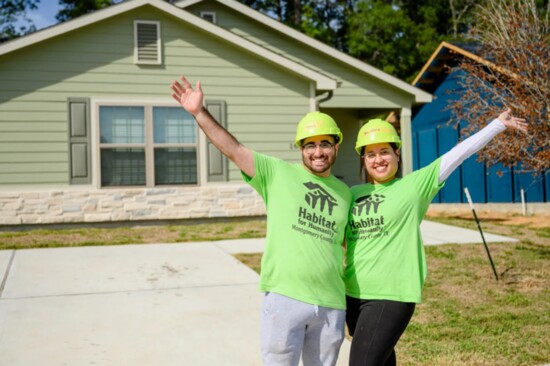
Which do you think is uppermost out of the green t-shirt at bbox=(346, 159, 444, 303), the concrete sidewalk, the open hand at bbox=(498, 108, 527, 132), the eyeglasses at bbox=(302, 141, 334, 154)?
the open hand at bbox=(498, 108, 527, 132)

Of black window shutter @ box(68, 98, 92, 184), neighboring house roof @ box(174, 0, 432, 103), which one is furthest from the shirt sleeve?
neighboring house roof @ box(174, 0, 432, 103)

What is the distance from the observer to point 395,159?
9.79ft

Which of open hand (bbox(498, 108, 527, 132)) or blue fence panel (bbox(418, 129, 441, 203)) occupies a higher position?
blue fence panel (bbox(418, 129, 441, 203))

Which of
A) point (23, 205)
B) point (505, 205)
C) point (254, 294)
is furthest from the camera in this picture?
point (505, 205)

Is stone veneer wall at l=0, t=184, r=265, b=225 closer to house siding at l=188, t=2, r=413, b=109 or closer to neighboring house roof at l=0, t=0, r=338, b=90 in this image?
neighboring house roof at l=0, t=0, r=338, b=90

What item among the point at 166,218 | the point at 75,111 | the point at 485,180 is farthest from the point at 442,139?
the point at 75,111

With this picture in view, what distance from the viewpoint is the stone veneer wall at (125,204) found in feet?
35.9

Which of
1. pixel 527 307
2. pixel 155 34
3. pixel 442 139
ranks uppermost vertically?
pixel 155 34

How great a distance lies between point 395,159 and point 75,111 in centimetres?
951

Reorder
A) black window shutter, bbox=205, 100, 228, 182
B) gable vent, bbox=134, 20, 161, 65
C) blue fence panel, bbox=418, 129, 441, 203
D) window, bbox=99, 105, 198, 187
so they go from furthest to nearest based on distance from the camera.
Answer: blue fence panel, bbox=418, 129, 441, 203 → black window shutter, bbox=205, 100, 228, 182 → gable vent, bbox=134, 20, 161, 65 → window, bbox=99, 105, 198, 187

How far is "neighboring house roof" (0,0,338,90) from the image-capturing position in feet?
35.1

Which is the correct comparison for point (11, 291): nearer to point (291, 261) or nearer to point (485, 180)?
point (291, 261)

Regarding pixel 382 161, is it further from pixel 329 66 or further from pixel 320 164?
pixel 329 66

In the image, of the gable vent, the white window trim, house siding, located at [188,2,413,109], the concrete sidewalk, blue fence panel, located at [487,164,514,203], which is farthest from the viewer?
blue fence panel, located at [487,164,514,203]
